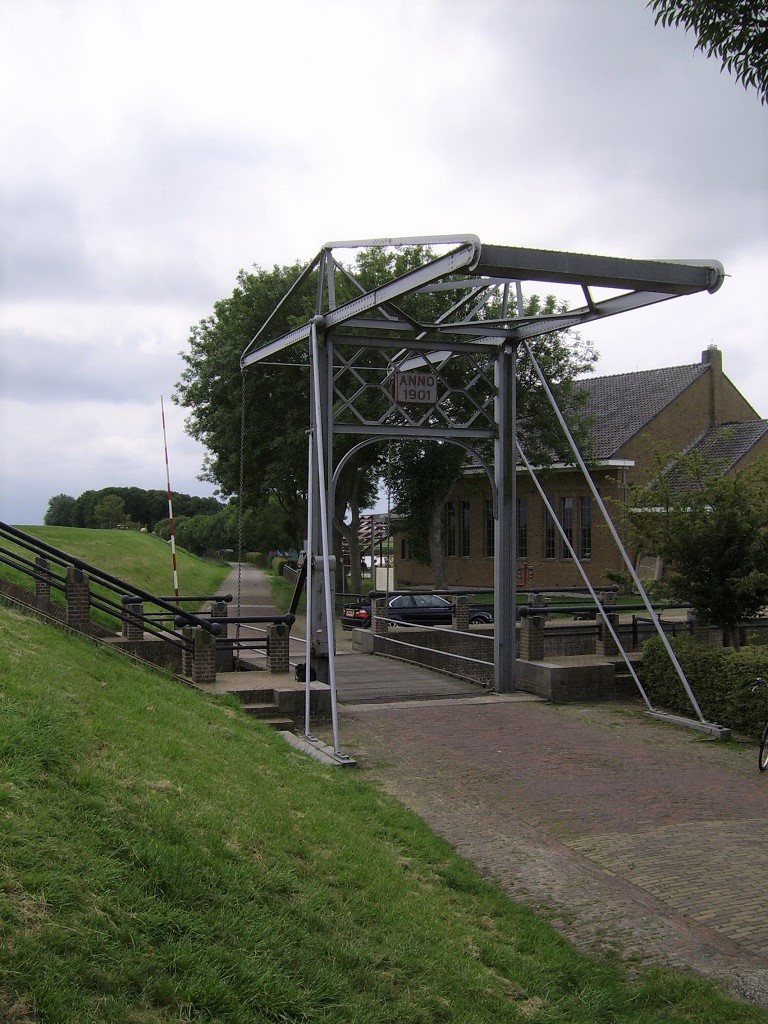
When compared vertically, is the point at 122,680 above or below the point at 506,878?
above

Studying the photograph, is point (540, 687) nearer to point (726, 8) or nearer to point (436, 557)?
point (726, 8)

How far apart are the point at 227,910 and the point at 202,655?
26.3 feet

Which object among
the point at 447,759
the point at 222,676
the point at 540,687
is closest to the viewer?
the point at 447,759

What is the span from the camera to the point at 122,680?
9.70m

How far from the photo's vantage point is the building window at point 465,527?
4697cm

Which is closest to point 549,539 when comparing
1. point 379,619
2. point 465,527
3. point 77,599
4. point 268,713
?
point 465,527

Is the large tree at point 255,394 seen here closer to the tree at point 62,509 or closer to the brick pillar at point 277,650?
the brick pillar at point 277,650

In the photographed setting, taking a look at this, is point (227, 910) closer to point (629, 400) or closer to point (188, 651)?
point (188, 651)

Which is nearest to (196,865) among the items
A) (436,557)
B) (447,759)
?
(447,759)

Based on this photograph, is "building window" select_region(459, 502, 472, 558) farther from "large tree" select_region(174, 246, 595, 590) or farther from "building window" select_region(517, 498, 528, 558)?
"large tree" select_region(174, 246, 595, 590)

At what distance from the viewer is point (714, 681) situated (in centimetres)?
1341

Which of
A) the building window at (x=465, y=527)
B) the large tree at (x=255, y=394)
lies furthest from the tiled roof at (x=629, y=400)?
the large tree at (x=255, y=394)

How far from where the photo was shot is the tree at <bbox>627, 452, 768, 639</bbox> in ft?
47.4

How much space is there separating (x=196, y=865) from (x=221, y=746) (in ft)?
11.2
